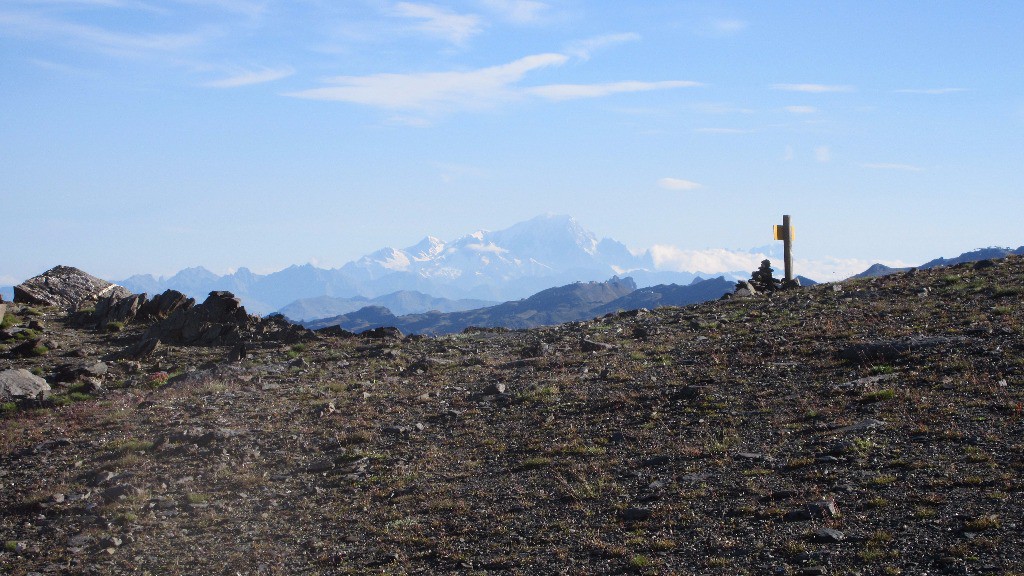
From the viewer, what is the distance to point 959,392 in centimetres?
1677

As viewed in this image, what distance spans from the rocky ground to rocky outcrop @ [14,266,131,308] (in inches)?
701

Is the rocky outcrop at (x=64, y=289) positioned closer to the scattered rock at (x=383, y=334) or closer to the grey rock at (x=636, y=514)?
the scattered rock at (x=383, y=334)

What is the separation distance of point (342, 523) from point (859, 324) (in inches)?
717

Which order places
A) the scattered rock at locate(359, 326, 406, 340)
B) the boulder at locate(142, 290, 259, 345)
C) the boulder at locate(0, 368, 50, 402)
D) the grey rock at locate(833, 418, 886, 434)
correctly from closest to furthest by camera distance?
the grey rock at locate(833, 418, 886, 434), the boulder at locate(0, 368, 50, 402), the boulder at locate(142, 290, 259, 345), the scattered rock at locate(359, 326, 406, 340)

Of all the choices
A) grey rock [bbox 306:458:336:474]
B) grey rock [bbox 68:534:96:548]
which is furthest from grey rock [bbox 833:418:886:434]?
grey rock [bbox 68:534:96:548]

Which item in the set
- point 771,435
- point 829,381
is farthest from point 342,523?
point 829,381

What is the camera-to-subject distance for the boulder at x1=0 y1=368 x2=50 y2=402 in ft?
75.9

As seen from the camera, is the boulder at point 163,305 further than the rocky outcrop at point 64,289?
No

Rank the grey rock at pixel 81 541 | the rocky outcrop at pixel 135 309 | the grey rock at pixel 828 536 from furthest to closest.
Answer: the rocky outcrop at pixel 135 309
the grey rock at pixel 81 541
the grey rock at pixel 828 536

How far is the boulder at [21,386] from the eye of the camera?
23.1 metres

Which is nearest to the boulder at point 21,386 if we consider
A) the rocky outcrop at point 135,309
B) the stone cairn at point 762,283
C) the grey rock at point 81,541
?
the grey rock at point 81,541

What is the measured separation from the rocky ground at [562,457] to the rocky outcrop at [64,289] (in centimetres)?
1781

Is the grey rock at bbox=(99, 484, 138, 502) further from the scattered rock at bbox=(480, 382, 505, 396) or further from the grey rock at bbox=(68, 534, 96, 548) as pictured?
the scattered rock at bbox=(480, 382, 505, 396)

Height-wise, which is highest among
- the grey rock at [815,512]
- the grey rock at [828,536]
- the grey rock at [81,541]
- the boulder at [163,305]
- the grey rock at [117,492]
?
the boulder at [163,305]
